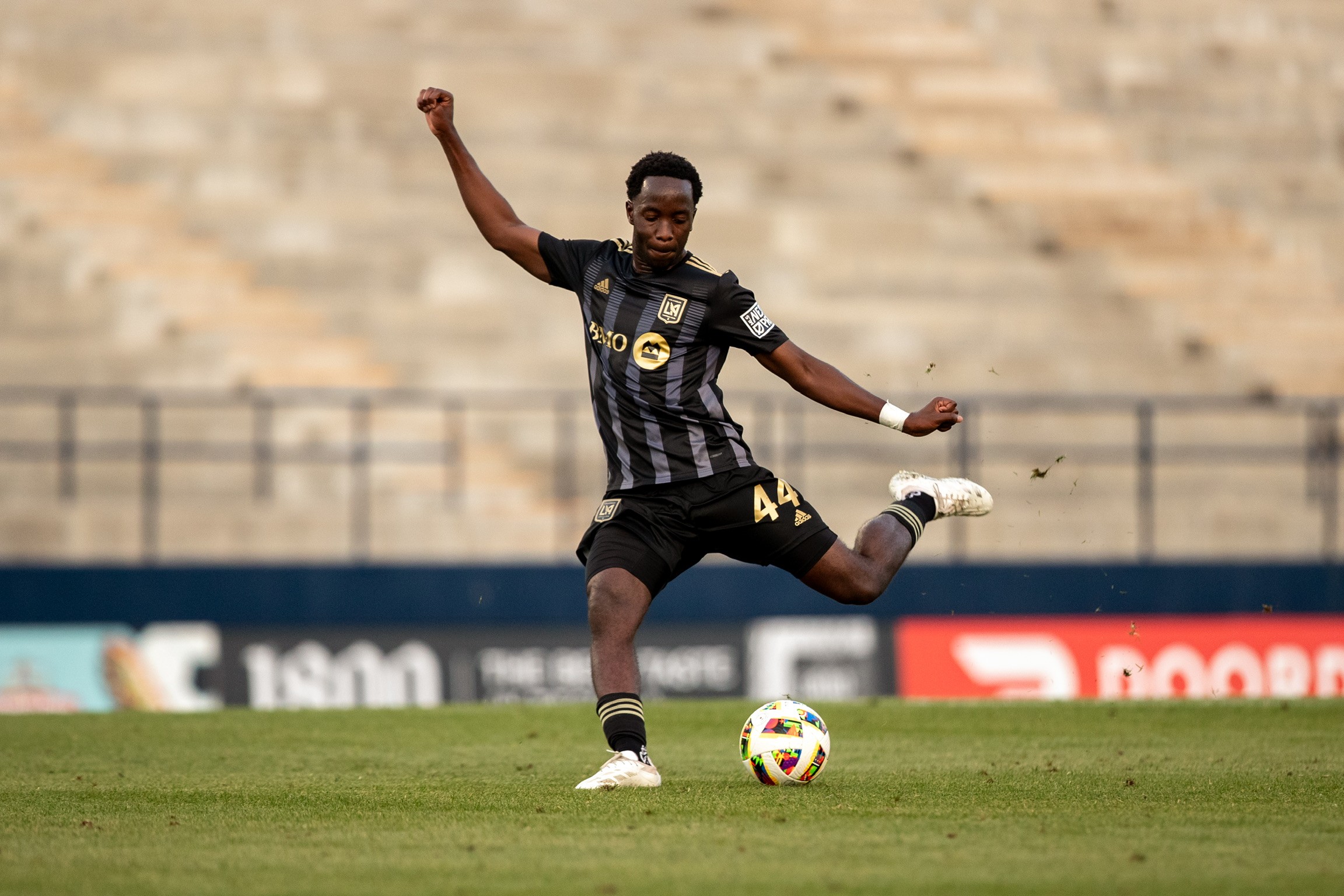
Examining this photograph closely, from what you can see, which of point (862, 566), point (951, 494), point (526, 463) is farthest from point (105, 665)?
point (862, 566)

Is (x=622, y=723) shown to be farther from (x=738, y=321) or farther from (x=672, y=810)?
(x=738, y=321)

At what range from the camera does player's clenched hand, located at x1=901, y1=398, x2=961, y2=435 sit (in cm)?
655

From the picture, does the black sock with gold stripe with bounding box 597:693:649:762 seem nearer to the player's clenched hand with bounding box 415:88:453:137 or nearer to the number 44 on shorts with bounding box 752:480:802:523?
the number 44 on shorts with bounding box 752:480:802:523

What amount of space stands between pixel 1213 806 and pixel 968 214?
14730mm

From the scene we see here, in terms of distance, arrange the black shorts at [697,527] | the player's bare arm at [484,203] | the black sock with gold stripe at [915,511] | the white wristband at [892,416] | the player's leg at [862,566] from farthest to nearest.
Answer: the black sock with gold stripe at [915,511] < the player's bare arm at [484,203] < the player's leg at [862,566] < the white wristband at [892,416] < the black shorts at [697,527]

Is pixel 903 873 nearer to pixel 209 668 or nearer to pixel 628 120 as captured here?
pixel 209 668

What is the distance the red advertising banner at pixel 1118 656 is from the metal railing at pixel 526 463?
157cm

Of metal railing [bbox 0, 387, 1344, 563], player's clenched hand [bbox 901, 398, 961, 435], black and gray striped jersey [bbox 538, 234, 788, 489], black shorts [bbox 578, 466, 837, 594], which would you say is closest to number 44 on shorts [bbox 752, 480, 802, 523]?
black shorts [bbox 578, 466, 837, 594]

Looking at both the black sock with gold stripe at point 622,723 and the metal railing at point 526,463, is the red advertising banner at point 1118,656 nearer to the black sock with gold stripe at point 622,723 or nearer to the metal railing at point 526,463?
the metal railing at point 526,463

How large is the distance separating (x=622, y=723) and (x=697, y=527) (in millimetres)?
743

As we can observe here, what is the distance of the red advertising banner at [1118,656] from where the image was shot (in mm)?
13578

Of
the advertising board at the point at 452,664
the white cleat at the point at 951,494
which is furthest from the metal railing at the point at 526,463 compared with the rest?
the white cleat at the point at 951,494

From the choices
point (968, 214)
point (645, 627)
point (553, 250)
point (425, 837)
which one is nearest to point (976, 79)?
point (968, 214)

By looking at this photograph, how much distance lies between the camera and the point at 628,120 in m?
20.0
